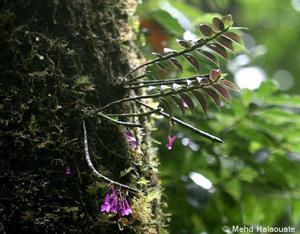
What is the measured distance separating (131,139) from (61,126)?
0.17 metres

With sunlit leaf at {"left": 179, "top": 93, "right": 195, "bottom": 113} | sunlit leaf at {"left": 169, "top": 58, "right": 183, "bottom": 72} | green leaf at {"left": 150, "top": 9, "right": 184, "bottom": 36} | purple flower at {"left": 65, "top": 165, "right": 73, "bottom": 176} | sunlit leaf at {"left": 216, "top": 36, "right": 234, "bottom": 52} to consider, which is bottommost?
purple flower at {"left": 65, "top": 165, "right": 73, "bottom": 176}

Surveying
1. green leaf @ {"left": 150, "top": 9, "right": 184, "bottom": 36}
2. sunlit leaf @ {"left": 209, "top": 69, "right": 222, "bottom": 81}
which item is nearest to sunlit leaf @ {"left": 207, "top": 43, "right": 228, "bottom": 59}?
sunlit leaf @ {"left": 209, "top": 69, "right": 222, "bottom": 81}

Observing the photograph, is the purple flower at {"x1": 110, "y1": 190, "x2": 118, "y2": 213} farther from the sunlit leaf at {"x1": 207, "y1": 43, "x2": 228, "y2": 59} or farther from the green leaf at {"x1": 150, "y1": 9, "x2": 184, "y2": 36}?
the green leaf at {"x1": 150, "y1": 9, "x2": 184, "y2": 36}

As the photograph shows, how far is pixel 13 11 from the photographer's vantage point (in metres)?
0.96

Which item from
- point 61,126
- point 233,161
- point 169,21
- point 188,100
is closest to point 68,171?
point 61,126

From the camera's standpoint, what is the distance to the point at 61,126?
35.6 inches

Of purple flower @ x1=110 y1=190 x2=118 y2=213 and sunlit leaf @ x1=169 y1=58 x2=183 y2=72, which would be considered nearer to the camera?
purple flower @ x1=110 y1=190 x2=118 y2=213

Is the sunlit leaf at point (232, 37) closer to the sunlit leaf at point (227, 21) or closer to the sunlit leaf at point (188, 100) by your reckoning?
the sunlit leaf at point (227, 21)

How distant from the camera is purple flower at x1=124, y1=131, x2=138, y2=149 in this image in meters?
0.99

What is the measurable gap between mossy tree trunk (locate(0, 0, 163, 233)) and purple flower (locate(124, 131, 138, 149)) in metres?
0.01

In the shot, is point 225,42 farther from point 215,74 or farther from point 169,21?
point 169,21

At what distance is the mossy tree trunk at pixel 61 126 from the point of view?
0.84 m

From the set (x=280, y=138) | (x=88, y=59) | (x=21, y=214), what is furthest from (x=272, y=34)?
(x=21, y=214)

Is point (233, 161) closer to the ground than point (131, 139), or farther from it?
farther from it
